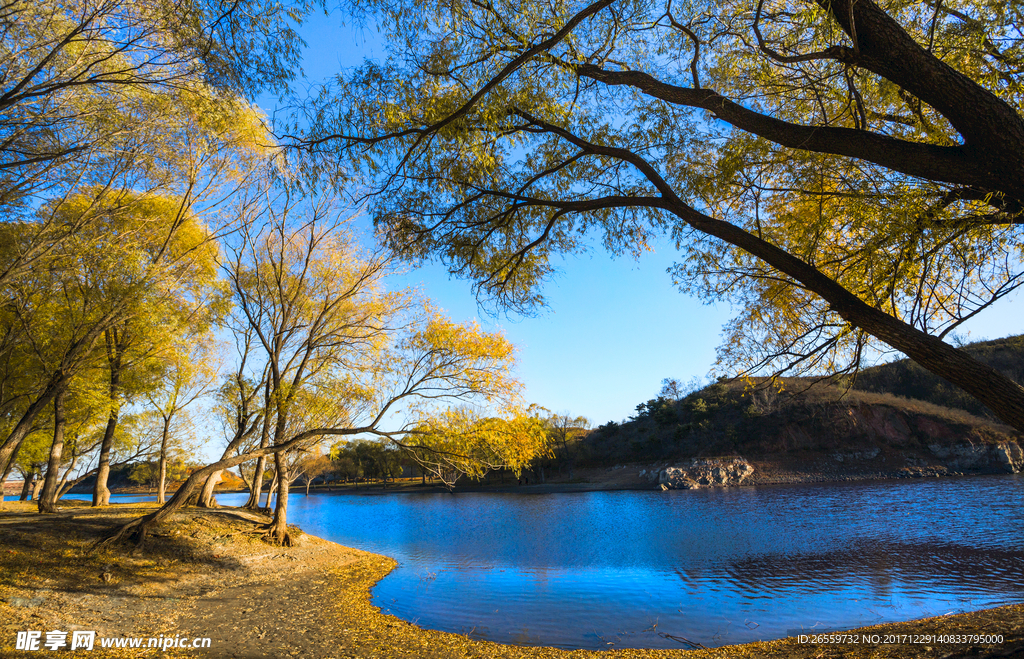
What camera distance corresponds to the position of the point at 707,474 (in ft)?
155

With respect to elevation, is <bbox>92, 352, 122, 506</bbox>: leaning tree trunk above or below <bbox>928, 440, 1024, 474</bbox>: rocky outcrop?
above

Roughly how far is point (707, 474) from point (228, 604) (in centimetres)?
4740

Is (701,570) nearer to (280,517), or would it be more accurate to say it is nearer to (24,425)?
(280,517)

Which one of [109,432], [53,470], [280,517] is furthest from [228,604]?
[109,432]

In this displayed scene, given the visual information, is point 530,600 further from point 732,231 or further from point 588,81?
point 588,81

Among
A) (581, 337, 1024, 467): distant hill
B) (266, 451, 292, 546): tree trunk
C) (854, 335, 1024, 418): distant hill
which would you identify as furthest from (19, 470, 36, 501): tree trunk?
(854, 335, 1024, 418): distant hill

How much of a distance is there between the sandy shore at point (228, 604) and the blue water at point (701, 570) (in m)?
1.51

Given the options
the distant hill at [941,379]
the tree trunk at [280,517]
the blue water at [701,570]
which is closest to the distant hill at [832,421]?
the distant hill at [941,379]

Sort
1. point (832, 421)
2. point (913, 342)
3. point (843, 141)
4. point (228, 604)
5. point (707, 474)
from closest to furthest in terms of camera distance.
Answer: point (913, 342) < point (843, 141) < point (228, 604) < point (707, 474) < point (832, 421)

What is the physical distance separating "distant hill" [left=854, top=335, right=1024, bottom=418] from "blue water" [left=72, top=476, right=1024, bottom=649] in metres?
35.0

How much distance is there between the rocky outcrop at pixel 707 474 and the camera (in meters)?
46.3

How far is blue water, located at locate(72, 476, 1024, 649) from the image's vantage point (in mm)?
8297

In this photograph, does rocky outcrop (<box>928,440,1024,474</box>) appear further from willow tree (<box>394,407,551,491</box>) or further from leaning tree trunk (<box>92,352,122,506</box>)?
leaning tree trunk (<box>92,352,122,506</box>)

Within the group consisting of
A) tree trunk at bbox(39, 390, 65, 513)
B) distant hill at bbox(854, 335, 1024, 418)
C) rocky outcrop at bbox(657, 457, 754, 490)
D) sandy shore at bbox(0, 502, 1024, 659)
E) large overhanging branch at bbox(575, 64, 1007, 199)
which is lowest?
rocky outcrop at bbox(657, 457, 754, 490)
